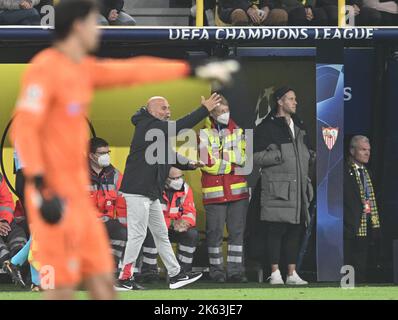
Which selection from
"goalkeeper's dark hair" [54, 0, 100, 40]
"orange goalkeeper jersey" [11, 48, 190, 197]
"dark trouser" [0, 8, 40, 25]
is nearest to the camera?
"orange goalkeeper jersey" [11, 48, 190, 197]

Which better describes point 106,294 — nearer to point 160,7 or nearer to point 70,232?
point 70,232

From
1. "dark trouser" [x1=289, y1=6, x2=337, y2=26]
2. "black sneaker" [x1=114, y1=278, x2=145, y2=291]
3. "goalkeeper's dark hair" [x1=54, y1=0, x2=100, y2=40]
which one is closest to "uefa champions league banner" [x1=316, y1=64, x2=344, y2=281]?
"dark trouser" [x1=289, y1=6, x2=337, y2=26]

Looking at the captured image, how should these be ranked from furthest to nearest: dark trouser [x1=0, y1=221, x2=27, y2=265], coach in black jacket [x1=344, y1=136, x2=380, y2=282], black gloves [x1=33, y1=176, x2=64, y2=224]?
coach in black jacket [x1=344, y1=136, x2=380, y2=282]
dark trouser [x1=0, y1=221, x2=27, y2=265]
black gloves [x1=33, y1=176, x2=64, y2=224]

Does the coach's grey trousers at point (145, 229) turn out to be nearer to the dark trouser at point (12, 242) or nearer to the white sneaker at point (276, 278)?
the white sneaker at point (276, 278)

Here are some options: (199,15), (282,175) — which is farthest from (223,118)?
(199,15)

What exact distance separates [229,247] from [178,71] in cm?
628

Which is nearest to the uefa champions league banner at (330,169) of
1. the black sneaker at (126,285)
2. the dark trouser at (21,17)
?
the black sneaker at (126,285)

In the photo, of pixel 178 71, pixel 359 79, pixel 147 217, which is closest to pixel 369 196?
pixel 359 79

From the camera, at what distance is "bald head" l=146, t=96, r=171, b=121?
12.5 metres

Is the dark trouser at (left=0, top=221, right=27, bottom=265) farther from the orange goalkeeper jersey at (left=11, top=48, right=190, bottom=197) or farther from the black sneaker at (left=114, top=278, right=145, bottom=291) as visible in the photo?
the orange goalkeeper jersey at (left=11, top=48, right=190, bottom=197)

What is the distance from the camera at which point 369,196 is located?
44.3ft

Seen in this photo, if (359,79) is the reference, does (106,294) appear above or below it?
below

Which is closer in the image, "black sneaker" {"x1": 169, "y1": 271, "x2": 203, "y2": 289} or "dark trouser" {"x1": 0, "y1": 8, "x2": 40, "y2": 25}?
"black sneaker" {"x1": 169, "y1": 271, "x2": 203, "y2": 289}

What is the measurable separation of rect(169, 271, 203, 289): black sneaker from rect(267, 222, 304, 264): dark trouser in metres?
0.74
